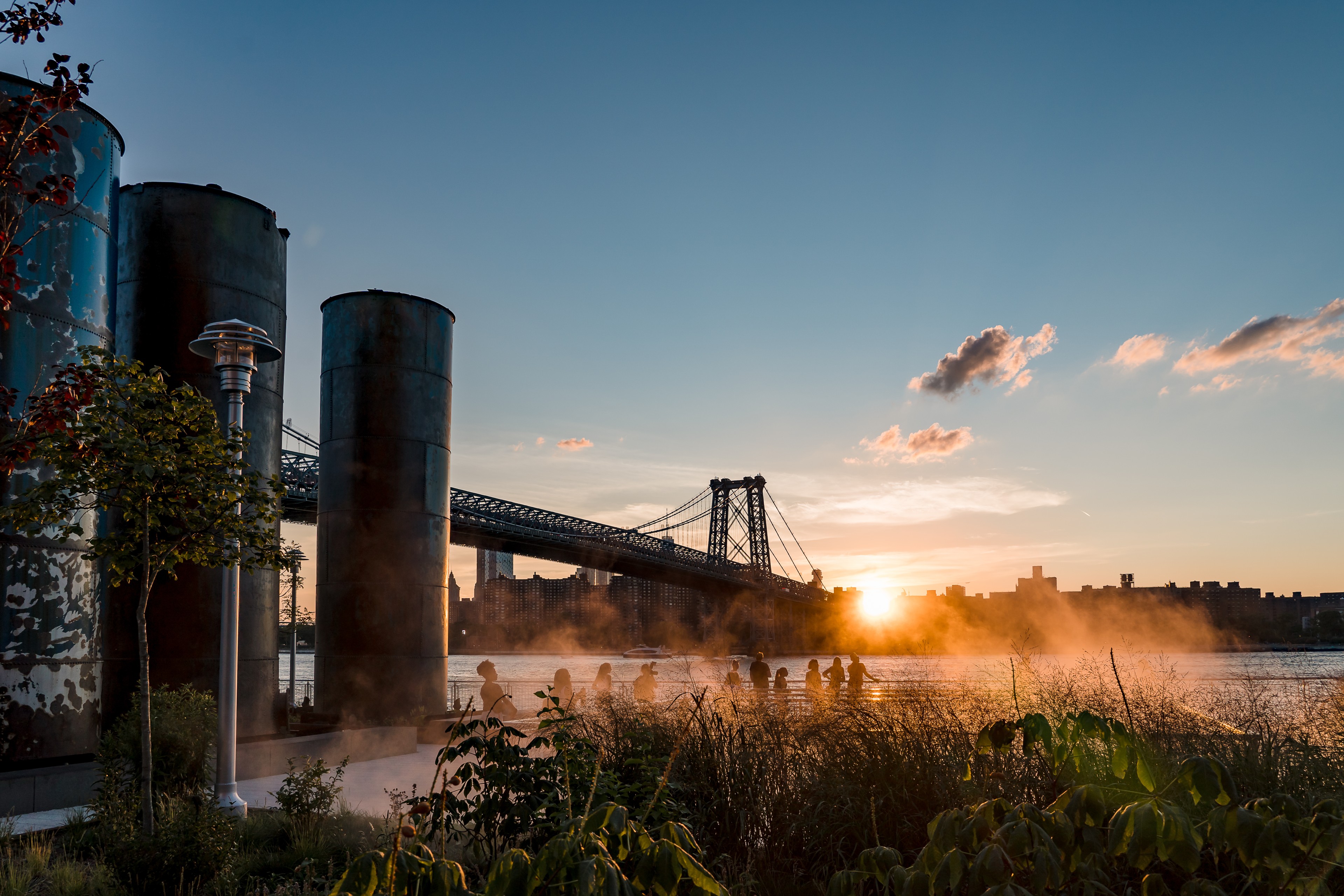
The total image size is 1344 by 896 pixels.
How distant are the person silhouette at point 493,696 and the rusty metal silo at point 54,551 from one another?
5809 mm

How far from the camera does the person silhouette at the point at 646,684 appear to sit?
14.0m

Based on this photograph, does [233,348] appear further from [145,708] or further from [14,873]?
[14,873]

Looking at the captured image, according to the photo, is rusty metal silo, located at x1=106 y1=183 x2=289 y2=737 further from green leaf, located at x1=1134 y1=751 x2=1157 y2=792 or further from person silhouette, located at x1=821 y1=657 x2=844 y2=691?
green leaf, located at x1=1134 y1=751 x2=1157 y2=792

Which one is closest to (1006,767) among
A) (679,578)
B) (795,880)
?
(795,880)

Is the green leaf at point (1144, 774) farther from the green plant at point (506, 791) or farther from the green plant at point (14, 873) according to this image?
the green plant at point (14, 873)

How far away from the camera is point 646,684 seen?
14570 millimetres

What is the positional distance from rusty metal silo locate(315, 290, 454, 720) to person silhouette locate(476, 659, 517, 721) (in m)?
0.88

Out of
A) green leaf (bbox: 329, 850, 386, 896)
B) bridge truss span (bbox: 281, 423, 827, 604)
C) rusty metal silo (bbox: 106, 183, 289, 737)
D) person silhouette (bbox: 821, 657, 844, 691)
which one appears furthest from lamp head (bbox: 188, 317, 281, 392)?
bridge truss span (bbox: 281, 423, 827, 604)

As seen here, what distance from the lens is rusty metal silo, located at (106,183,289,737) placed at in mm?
11023

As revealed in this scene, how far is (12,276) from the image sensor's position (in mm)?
3965

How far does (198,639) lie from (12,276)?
8298 millimetres

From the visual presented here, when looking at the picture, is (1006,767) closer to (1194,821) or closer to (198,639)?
(1194,821)

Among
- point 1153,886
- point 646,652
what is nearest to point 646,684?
point 1153,886

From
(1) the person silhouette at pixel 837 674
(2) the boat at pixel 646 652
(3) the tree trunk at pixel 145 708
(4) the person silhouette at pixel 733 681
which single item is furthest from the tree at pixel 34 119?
(2) the boat at pixel 646 652
